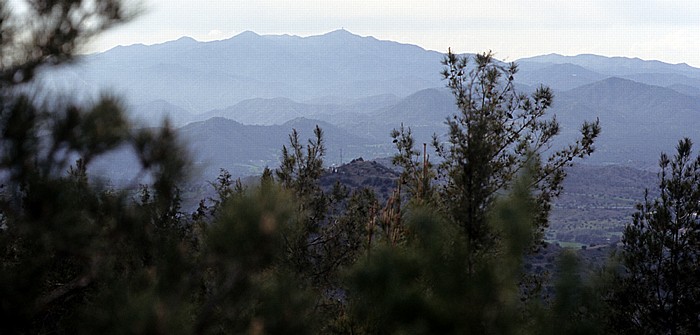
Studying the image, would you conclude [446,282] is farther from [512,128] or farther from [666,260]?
[666,260]

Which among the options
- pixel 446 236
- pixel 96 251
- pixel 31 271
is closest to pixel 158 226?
pixel 96 251

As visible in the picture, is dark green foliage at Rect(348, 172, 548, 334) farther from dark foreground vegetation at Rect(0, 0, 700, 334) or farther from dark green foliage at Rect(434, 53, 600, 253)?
dark green foliage at Rect(434, 53, 600, 253)

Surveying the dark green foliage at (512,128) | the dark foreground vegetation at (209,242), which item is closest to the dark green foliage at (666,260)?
the dark green foliage at (512,128)

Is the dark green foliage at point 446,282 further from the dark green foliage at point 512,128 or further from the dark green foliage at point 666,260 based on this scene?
the dark green foliage at point 666,260

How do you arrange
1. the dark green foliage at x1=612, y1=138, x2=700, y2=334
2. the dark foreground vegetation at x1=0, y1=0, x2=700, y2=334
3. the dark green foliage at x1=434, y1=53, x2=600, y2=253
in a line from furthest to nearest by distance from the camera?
the dark green foliage at x1=612, y1=138, x2=700, y2=334, the dark green foliage at x1=434, y1=53, x2=600, y2=253, the dark foreground vegetation at x1=0, y1=0, x2=700, y2=334

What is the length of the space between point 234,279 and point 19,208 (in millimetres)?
1597

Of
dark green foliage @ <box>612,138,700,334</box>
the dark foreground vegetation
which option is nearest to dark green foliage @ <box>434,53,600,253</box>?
dark green foliage @ <box>612,138,700,334</box>

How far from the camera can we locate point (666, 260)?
13.0 meters

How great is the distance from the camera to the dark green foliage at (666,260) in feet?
40.7

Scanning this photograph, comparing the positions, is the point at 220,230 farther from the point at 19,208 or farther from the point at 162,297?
the point at 19,208

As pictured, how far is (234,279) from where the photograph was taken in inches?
157

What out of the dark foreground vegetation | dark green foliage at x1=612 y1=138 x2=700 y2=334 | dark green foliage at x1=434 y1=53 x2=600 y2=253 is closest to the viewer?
the dark foreground vegetation

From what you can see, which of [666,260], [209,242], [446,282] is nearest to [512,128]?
[666,260]

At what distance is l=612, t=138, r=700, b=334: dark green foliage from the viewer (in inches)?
489
